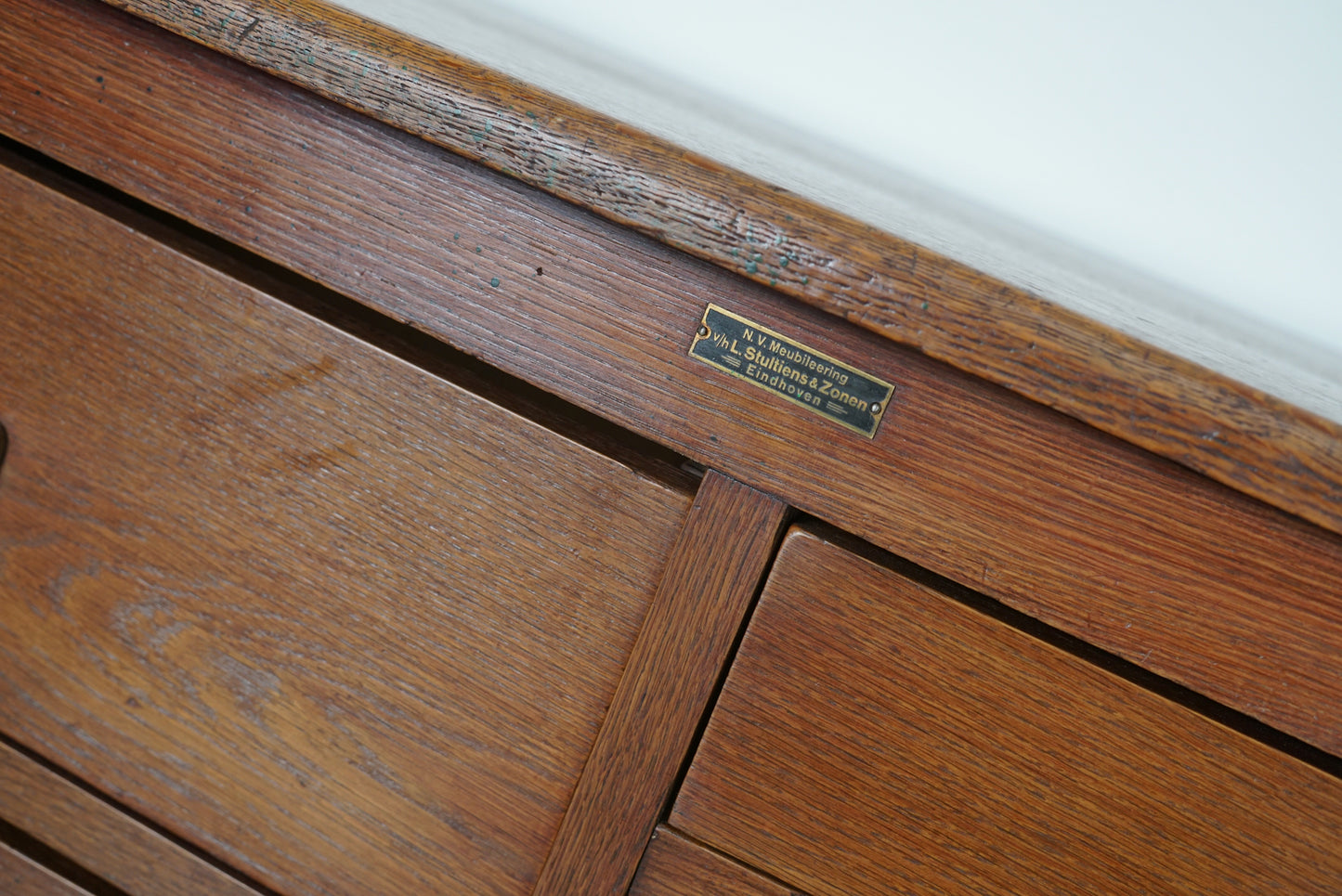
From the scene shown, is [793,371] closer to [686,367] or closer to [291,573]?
[686,367]

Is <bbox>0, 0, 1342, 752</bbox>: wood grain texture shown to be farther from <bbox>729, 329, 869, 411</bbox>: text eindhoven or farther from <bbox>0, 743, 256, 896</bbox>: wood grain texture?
<bbox>0, 743, 256, 896</bbox>: wood grain texture

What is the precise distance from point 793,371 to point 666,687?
17cm

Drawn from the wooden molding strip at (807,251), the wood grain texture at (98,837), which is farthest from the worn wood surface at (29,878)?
the wooden molding strip at (807,251)

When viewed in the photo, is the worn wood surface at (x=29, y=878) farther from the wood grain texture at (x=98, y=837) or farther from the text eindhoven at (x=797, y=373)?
the text eindhoven at (x=797, y=373)

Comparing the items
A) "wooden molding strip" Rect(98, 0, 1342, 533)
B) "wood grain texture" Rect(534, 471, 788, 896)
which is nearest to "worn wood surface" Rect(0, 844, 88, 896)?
"wood grain texture" Rect(534, 471, 788, 896)

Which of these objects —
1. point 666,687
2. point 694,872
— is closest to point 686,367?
point 666,687

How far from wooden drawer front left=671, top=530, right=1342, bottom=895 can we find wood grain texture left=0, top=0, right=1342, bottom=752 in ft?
0.08

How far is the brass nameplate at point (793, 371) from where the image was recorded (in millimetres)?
389

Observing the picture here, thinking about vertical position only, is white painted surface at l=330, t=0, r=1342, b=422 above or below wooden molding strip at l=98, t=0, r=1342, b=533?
above

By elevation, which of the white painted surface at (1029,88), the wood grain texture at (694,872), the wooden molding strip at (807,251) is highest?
the white painted surface at (1029,88)

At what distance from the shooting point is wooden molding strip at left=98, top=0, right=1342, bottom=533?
348 millimetres

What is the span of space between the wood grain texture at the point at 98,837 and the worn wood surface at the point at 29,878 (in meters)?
0.01

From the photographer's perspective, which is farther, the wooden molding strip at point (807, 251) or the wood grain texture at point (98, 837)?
the wood grain texture at point (98, 837)

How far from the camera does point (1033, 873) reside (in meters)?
0.41
